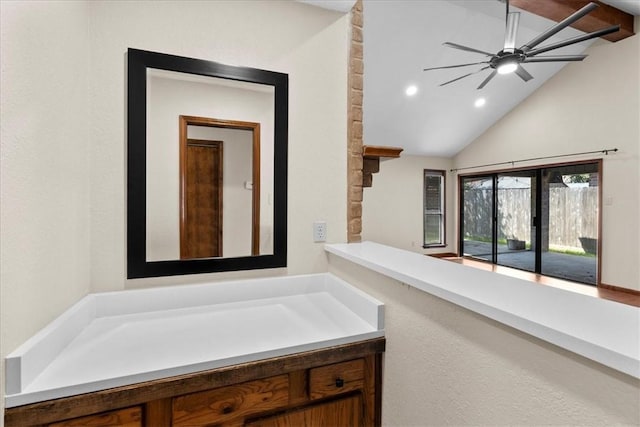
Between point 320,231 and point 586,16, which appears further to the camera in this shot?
point 586,16

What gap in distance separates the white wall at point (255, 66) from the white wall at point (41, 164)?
0.23ft

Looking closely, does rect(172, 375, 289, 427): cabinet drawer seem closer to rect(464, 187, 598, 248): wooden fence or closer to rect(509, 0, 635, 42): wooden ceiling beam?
rect(509, 0, 635, 42): wooden ceiling beam

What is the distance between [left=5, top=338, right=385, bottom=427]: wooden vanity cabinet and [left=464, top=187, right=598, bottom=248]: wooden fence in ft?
19.6

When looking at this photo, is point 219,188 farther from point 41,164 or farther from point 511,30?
point 511,30

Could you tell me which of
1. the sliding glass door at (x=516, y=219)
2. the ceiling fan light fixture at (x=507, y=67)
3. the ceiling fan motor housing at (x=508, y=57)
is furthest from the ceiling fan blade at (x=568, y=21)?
the sliding glass door at (x=516, y=219)

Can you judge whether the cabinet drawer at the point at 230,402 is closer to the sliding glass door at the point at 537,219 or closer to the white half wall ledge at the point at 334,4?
the white half wall ledge at the point at 334,4

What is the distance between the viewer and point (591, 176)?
17.5 feet

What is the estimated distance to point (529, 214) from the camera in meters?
6.32

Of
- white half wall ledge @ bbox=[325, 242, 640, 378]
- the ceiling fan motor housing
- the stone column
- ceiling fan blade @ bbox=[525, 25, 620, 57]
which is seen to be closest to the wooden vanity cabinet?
white half wall ledge @ bbox=[325, 242, 640, 378]

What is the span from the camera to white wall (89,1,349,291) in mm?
1312

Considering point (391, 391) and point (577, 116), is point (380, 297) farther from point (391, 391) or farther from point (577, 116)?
point (577, 116)

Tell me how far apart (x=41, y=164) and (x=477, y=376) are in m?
1.34

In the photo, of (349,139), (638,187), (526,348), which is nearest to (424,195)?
(638,187)

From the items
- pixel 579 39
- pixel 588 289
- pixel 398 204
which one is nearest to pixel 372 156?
pixel 579 39
